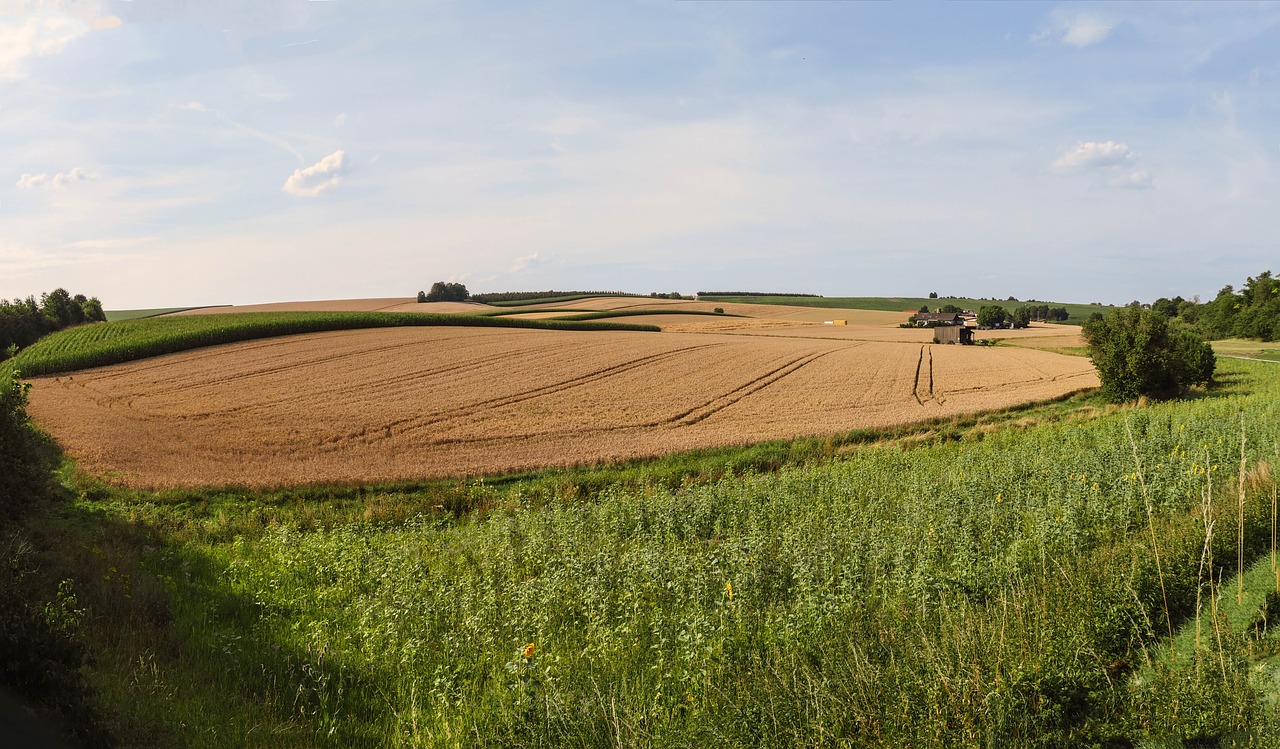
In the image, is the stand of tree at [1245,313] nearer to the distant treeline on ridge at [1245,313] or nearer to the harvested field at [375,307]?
the distant treeline on ridge at [1245,313]

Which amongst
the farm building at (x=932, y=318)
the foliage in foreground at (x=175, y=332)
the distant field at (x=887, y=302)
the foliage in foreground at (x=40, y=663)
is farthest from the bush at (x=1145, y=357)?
the distant field at (x=887, y=302)

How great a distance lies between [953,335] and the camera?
232 feet

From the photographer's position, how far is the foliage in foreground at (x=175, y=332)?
145ft

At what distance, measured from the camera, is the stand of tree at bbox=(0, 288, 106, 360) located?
64.2 meters

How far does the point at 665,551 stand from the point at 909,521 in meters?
3.77

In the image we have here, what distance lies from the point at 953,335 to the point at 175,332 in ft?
226

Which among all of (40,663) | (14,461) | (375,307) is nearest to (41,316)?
(375,307)

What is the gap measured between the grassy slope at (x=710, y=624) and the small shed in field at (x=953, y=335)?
60.1m

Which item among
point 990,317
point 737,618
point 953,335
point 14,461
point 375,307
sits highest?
point 375,307

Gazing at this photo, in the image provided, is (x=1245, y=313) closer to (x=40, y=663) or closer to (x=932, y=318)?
(x=932, y=318)

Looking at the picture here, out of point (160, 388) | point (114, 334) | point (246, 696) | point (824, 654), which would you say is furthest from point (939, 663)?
point (114, 334)

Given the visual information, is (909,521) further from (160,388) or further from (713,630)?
(160,388)

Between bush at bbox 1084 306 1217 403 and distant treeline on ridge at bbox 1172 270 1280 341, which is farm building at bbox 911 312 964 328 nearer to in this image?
distant treeline on ridge at bbox 1172 270 1280 341

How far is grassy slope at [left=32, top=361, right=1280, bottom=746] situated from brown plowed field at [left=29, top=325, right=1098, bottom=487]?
10.4m
